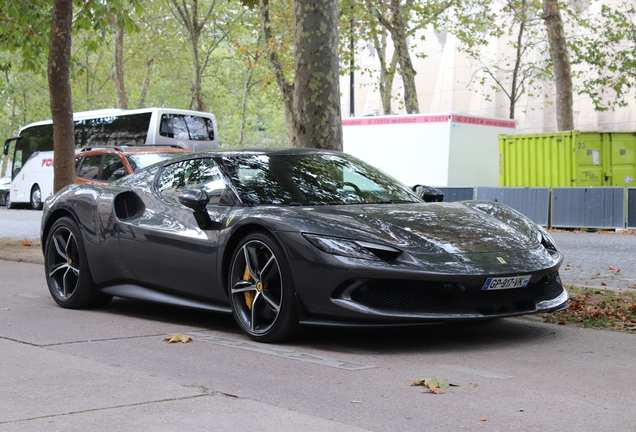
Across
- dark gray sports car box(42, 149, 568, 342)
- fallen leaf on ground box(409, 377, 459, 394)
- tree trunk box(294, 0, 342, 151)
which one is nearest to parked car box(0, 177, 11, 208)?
tree trunk box(294, 0, 342, 151)

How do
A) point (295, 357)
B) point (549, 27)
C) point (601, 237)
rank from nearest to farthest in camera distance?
point (295, 357)
point (601, 237)
point (549, 27)

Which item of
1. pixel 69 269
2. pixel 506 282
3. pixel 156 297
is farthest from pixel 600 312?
pixel 69 269

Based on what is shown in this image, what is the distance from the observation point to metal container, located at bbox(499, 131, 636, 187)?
1983 centimetres

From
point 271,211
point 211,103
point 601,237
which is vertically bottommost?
point 601,237

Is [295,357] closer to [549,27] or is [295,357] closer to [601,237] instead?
[601,237]

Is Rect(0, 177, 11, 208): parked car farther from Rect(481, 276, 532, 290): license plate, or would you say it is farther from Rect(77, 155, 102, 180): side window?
Rect(481, 276, 532, 290): license plate

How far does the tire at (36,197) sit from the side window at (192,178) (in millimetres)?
27323

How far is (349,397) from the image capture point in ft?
12.8

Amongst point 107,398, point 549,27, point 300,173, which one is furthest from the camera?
point 549,27

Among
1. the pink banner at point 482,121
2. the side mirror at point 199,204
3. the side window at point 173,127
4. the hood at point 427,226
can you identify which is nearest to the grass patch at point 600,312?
the hood at point 427,226

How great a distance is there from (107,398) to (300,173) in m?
2.54

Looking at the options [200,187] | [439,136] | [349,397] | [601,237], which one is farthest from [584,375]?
[439,136]

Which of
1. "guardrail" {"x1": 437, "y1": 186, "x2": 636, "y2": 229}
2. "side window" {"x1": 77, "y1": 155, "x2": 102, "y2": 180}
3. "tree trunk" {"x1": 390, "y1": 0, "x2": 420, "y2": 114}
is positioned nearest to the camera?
"guardrail" {"x1": 437, "y1": 186, "x2": 636, "y2": 229}

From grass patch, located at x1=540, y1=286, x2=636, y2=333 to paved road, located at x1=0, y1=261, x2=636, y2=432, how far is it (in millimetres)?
285
